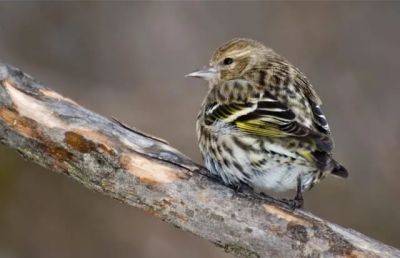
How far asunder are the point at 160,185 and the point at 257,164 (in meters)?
0.73

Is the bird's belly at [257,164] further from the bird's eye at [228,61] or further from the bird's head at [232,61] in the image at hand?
the bird's eye at [228,61]

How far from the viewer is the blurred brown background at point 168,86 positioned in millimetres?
10789

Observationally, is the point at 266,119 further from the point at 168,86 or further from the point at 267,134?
the point at 168,86

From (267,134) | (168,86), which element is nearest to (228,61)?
(267,134)

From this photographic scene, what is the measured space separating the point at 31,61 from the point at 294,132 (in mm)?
7044

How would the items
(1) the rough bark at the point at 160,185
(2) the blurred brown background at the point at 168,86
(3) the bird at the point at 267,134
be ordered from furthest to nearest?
(2) the blurred brown background at the point at 168,86 → (3) the bird at the point at 267,134 → (1) the rough bark at the point at 160,185

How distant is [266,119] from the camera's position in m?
6.46

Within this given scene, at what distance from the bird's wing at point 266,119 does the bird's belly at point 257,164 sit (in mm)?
93

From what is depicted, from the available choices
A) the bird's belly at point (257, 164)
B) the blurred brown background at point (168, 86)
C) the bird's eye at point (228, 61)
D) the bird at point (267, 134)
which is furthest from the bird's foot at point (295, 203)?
the blurred brown background at point (168, 86)

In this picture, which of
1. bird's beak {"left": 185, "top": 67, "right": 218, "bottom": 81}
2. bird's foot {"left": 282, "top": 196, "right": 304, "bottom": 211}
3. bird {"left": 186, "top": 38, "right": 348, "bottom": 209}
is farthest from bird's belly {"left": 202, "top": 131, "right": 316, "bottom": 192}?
bird's beak {"left": 185, "top": 67, "right": 218, "bottom": 81}

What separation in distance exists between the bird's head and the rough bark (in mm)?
1334

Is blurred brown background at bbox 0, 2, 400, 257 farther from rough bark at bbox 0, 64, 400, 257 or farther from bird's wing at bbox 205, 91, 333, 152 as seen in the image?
rough bark at bbox 0, 64, 400, 257

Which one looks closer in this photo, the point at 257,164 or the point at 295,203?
the point at 295,203

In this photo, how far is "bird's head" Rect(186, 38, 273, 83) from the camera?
7695 millimetres
